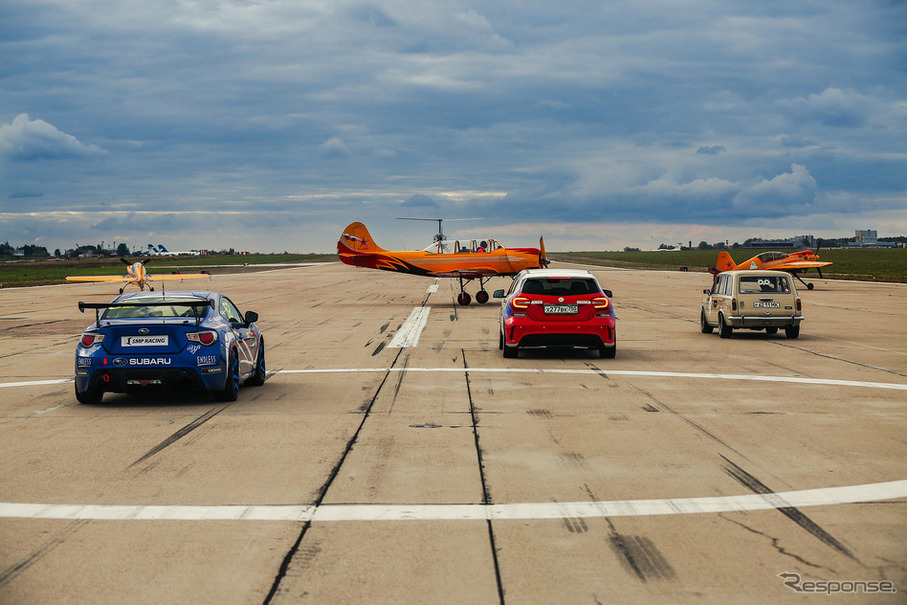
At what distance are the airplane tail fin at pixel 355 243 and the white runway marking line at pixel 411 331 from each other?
904 centimetres

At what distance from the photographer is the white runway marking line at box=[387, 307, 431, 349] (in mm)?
19938

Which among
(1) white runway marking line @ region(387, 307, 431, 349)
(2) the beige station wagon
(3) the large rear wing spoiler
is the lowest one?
(1) white runway marking line @ region(387, 307, 431, 349)

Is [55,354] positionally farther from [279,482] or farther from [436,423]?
[279,482]

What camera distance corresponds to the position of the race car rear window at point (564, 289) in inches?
667

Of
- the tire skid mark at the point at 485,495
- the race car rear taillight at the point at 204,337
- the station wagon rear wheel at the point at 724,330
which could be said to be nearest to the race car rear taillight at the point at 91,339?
the race car rear taillight at the point at 204,337

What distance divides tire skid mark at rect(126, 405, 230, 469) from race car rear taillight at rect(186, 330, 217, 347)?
0.82m

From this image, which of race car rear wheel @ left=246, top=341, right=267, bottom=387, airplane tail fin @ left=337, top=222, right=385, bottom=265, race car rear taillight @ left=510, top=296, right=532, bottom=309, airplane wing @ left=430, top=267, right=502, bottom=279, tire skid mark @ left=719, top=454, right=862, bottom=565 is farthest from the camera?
airplane tail fin @ left=337, top=222, right=385, bottom=265

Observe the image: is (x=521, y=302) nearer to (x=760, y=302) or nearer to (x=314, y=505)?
(x=760, y=302)

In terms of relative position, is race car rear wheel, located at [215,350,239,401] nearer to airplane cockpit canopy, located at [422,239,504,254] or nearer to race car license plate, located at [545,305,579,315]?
race car license plate, located at [545,305,579,315]

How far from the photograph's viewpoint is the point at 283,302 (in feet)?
127

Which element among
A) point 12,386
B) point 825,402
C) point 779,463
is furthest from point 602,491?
point 12,386

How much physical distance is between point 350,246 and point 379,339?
66.0ft

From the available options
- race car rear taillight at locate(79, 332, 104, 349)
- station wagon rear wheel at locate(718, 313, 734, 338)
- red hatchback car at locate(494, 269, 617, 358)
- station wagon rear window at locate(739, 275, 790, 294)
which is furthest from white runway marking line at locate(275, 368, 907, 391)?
station wagon rear wheel at locate(718, 313, 734, 338)

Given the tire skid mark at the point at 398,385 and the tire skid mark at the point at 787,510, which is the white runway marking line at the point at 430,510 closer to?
the tire skid mark at the point at 787,510
